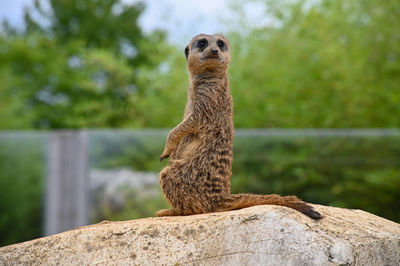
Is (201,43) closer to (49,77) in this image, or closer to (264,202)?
(264,202)

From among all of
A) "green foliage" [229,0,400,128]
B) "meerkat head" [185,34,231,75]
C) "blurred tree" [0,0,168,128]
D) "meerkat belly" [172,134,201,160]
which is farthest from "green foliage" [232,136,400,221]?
"blurred tree" [0,0,168,128]

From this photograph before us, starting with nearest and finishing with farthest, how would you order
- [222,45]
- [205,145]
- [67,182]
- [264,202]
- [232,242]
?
1. [232,242]
2. [264,202]
3. [205,145]
4. [222,45]
5. [67,182]

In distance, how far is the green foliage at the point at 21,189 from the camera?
7.22 metres

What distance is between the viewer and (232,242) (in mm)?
2143

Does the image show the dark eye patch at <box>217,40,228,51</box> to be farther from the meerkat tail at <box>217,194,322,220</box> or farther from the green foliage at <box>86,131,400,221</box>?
the green foliage at <box>86,131,400,221</box>

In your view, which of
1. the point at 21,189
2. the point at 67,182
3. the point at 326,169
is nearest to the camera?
the point at 326,169

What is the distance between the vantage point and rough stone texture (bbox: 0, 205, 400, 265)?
2068 millimetres

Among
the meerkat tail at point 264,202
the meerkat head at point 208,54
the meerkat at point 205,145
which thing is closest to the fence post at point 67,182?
the meerkat at point 205,145

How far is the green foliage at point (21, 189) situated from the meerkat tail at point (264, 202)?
5.29 metres

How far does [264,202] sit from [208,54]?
0.81 meters

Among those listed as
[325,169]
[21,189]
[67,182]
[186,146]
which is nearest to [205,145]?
[186,146]

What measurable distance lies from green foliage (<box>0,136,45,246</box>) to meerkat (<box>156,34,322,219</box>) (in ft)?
16.6

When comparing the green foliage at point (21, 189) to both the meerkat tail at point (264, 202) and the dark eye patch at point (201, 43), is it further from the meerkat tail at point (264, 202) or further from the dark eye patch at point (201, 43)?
the meerkat tail at point (264, 202)

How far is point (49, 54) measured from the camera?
45.1 ft
